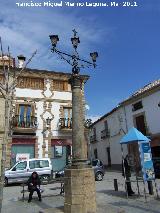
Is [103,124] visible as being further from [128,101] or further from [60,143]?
[60,143]

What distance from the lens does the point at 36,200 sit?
1034 cm

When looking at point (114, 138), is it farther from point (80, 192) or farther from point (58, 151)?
point (80, 192)

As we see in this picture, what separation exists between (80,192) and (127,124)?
65.4 feet

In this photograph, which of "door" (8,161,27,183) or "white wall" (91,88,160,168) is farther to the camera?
"white wall" (91,88,160,168)

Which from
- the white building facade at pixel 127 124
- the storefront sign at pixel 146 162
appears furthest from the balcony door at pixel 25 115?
the storefront sign at pixel 146 162

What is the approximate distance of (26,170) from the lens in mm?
16688

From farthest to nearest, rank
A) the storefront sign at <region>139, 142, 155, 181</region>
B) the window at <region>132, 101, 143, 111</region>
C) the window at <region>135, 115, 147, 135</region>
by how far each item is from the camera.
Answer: the window at <region>132, 101, 143, 111</region>, the window at <region>135, 115, 147, 135</region>, the storefront sign at <region>139, 142, 155, 181</region>

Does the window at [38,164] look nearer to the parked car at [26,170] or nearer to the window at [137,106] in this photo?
the parked car at [26,170]

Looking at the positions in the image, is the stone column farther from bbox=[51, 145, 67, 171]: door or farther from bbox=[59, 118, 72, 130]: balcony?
bbox=[51, 145, 67, 171]: door

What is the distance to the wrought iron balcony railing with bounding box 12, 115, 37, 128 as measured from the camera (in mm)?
20906

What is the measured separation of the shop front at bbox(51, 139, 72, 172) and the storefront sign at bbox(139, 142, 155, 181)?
1261 centimetres

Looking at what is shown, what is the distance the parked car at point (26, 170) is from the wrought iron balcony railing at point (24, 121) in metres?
4.66

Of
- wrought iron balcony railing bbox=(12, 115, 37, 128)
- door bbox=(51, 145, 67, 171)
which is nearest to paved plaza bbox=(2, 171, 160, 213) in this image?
wrought iron balcony railing bbox=(12, 115, 37, 128)

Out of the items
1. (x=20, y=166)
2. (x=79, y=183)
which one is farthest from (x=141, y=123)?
(x=79, y=183)
